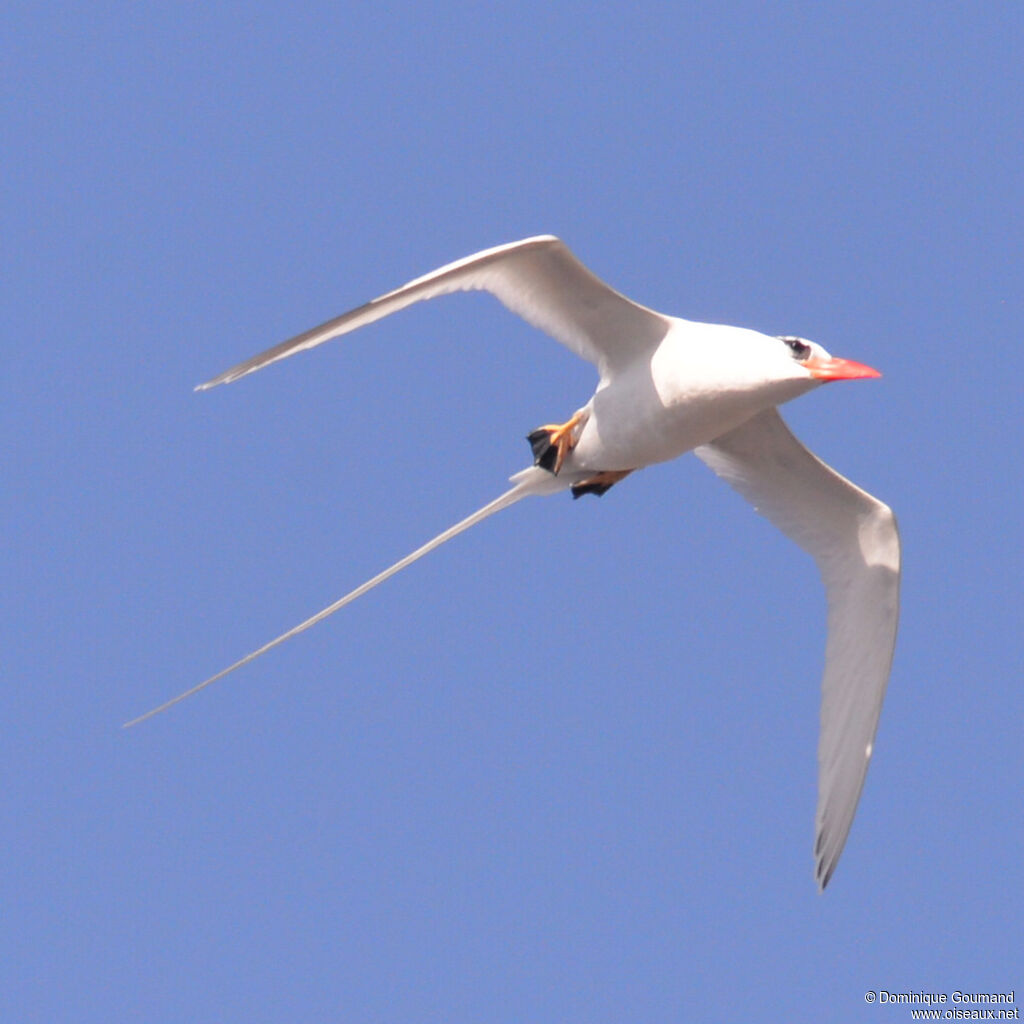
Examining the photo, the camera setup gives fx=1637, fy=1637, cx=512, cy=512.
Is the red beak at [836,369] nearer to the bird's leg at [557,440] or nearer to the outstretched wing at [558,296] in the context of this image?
the outstretched wing at [558,296]

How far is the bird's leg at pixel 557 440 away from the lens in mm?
10406

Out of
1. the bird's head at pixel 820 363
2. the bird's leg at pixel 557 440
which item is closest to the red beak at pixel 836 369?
the bird's head at pixel 820 363

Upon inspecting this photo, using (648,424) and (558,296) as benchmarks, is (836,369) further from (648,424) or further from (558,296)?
(558,296)

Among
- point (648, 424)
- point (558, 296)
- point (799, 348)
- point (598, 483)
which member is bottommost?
point (799, 348)

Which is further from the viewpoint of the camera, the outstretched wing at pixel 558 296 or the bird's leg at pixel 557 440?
the bird's leg at pixel 557 440

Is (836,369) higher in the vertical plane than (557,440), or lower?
lower

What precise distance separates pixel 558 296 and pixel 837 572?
308cm

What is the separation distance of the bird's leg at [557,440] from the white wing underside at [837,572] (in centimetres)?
134

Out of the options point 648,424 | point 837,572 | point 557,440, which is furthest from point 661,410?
point 837,572

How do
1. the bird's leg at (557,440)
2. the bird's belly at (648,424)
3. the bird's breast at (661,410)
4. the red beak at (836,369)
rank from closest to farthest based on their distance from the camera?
the red beak at (836,369) < the bird's breast at (661,410) < the bird's belly at (648,424) < the bird's leg at (557,440)

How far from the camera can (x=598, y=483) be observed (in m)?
10.8

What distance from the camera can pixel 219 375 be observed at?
8.37 m

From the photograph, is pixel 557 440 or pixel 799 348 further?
pixel 557 440

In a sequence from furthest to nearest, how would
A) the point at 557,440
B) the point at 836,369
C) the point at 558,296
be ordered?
1. the point at 557,440
2. the point at 558,296
3. the point at 836,369
